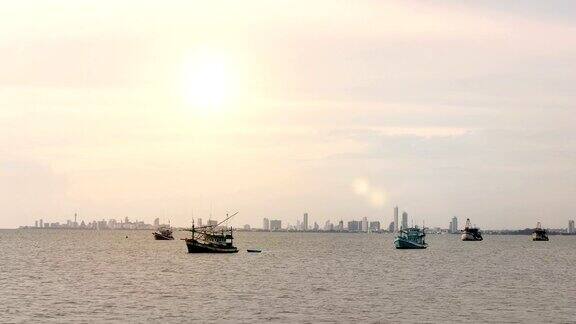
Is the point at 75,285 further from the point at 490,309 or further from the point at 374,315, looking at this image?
the point at 490,309

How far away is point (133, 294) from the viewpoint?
94.4 meters

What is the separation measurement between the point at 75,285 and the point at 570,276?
80.7 meters

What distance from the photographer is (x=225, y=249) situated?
193m

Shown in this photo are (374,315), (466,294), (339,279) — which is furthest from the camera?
(339,279)

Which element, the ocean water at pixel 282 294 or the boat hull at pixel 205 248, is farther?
the boat hull at pixel 205 248

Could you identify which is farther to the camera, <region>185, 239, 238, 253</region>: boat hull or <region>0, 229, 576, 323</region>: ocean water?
<region>185, 239, 238, 253</region>: boat hull

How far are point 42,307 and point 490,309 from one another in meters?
44.9

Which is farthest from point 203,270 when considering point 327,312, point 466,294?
point 327,312

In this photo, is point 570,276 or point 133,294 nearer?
point 133,294

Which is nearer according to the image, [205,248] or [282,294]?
[282,294]

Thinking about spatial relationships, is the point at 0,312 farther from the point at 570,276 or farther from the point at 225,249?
the point at 225,249

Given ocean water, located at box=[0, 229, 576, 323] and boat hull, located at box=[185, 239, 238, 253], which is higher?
boat hull, located at box=[185, 239, 238, 253]

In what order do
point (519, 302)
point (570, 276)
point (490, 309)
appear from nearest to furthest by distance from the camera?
1. point (490, 309)
2. point (519, 302)
3. point (570, 276)

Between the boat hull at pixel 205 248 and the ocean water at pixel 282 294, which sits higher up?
the boat hull at pixel 205 248
